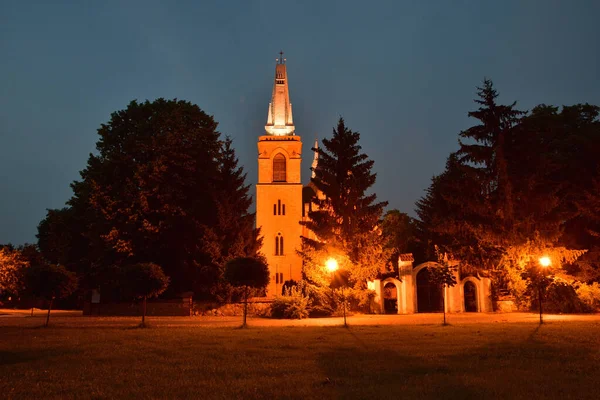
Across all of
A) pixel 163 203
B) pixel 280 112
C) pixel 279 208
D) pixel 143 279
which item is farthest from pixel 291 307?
pixel 280 112

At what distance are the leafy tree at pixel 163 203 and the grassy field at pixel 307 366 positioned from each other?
14906 mm

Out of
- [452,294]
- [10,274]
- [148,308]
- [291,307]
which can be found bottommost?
[148,308]

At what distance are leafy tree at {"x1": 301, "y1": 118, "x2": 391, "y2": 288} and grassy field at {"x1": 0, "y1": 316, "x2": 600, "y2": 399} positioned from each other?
14.7 m

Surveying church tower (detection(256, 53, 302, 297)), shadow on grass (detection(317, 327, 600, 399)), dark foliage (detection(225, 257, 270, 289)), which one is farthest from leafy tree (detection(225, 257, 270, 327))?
church tower (detection(256, 53, 302, 297))

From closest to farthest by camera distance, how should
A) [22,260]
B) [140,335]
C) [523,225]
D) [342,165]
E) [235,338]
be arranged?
1. [235,338]
2. [140,335]
3. [523,225]
4. [342,165]
5. [22,260]

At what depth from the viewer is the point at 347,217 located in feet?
102

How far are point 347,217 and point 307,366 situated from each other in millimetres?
21637

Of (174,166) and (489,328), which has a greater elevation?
(174,166)

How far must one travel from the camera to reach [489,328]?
1692cm

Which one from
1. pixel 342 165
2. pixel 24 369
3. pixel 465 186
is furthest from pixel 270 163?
pixel 24 369

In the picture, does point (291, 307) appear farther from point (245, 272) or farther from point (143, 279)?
point (143, 279)

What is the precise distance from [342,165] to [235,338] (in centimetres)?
1906

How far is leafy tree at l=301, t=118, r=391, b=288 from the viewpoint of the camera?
29953mm

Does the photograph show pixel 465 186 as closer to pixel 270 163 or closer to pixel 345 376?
pixel 345 376
